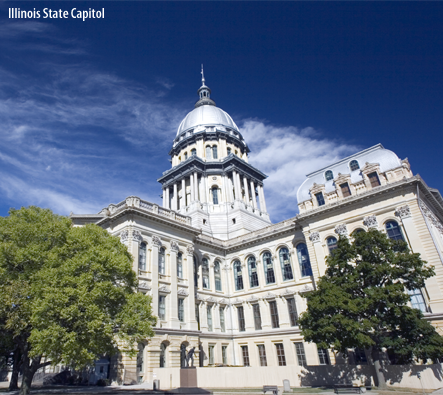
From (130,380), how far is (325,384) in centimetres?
1632

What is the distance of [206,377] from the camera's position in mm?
29344

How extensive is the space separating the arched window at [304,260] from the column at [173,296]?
49.6ft

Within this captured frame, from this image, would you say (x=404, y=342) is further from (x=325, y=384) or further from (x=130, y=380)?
(x=130, y=380)

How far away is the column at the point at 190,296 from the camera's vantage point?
3688 cm

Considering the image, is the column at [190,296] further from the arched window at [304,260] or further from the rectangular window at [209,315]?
the arched window at [304,260]

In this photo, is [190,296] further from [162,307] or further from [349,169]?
[349,169]

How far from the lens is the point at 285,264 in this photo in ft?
140

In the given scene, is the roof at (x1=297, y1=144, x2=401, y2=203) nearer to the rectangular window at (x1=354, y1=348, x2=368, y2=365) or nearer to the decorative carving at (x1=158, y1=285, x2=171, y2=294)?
the rectangular window at (x1=354, y1=348, x2=368, y2=365)

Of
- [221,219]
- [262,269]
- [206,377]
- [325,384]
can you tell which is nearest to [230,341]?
[262,269]

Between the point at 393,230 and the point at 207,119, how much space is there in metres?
45.5

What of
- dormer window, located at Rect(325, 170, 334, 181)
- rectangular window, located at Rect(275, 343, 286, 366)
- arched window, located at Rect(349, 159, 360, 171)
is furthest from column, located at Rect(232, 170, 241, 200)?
rectangular window, located at Rect(275, 343, 286, 366)

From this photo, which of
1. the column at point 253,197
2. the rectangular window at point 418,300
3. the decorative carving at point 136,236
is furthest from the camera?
the column at point 253,197

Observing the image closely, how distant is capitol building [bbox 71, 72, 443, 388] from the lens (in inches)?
1197

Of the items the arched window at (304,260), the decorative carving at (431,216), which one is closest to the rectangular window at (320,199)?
the arched window at (304,260)
